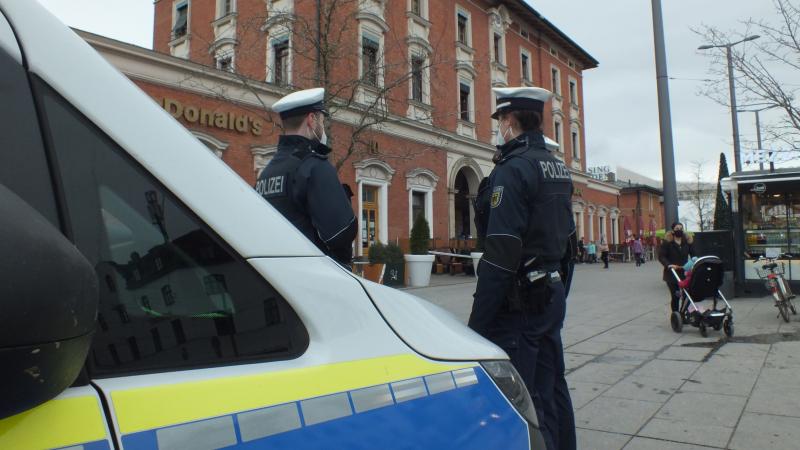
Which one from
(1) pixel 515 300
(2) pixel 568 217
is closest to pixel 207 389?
(1) pixel 515 300

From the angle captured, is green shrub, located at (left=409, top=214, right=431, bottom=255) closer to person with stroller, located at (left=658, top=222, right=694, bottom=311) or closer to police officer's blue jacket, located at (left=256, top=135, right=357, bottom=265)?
person with stroller, located at (left=658, top=222, right=694, bottom=311)

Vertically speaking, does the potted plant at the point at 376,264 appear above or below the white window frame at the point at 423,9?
below

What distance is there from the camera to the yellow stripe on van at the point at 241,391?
95 cm

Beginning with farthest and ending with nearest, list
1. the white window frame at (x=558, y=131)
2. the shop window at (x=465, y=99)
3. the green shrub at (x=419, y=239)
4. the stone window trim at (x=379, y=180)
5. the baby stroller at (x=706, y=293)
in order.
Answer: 1. the white window frame at (x=558, y=131)
2. the shop window at (x=465, y=99)
3. the stone window trim at (x=379, y=180)
4. the green shrub at (x=419, y=239)
5. the baby stroller at (x=706, y=293)

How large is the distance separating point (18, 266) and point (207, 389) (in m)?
0.45

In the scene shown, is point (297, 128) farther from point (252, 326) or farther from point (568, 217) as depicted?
point (252, 326)

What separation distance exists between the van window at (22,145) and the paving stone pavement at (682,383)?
138 inches

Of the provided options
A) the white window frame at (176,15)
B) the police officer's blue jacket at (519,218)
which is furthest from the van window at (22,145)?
the white window frame at (176,15)

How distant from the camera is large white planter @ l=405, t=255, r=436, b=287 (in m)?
15.8

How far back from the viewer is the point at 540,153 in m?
2.72

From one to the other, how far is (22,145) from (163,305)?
1.28 ft

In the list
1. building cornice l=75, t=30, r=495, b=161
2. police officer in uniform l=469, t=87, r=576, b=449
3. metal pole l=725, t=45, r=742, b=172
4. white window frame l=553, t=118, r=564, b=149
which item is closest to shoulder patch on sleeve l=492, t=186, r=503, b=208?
police officer in uniform l=469, t=87, r=576, b=449

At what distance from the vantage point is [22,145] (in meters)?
0.97

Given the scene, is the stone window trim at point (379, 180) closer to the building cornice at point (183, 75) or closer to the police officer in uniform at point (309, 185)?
the building cornice at point (183, 75)
